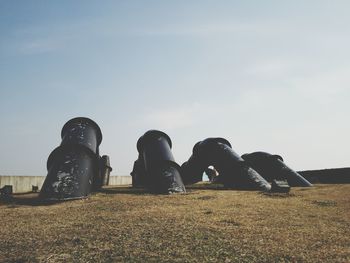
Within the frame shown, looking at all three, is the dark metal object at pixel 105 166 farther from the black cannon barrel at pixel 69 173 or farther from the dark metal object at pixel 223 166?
the black cannon barrel at pixel 69 173

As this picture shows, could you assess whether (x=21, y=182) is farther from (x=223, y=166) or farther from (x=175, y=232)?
(x=175, y=232)

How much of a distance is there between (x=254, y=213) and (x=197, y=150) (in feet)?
29.4

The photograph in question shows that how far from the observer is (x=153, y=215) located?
6613mm

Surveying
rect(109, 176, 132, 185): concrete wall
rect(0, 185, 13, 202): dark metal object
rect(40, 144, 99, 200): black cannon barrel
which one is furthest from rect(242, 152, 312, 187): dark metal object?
rect(109, 176, 132, 185): concrete wall

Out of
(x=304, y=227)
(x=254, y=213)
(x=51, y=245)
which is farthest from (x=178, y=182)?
(x=51, y=245)

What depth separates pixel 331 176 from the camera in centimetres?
2152

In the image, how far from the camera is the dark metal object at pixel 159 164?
10.9 m

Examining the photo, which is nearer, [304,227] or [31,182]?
[304,227]

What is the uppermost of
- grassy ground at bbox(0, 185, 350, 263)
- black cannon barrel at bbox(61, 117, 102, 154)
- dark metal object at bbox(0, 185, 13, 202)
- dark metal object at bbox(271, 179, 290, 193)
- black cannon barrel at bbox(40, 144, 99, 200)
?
black cannon barrel at bbox(61, 117, 102, 154)

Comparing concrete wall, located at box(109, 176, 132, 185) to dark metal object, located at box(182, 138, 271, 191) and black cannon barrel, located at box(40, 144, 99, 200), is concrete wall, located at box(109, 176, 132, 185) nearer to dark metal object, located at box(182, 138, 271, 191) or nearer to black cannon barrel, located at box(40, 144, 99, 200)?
dark metal object, located at box(182, 138, 271, 191)

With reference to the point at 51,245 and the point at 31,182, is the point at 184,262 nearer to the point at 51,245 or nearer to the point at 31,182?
the point at 51,245

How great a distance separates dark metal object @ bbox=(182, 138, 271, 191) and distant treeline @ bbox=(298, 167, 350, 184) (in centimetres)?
961

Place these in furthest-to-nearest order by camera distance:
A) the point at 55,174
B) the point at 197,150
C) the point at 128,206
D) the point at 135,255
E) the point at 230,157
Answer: the point at 197,150, the point at 230,157, the point at 55,174, the point at 128,206, the point at 135,255

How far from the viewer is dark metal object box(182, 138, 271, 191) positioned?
12906 mm
